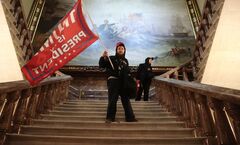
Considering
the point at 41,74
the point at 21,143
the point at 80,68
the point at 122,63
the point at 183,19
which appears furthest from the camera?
the point at 183,19

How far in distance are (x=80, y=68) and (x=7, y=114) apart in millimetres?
7017

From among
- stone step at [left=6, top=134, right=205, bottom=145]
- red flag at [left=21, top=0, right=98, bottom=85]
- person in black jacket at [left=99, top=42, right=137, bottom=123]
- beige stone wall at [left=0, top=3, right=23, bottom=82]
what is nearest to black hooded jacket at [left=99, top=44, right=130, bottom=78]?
person in black jacket at [left=99, top=42, right=137, bottom=123]

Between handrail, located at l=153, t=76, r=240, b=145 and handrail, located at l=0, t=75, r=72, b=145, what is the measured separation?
226cm

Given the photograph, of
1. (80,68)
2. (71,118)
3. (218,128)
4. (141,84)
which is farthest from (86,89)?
(218,128)

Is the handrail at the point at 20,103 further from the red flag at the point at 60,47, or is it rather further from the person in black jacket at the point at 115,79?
the person in black jacket at the point at 115,79

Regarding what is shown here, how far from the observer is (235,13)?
23.9 feet

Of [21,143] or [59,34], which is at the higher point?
[59,34]

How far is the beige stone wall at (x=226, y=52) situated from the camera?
7.30 meters

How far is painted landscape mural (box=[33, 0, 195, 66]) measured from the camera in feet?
34.7

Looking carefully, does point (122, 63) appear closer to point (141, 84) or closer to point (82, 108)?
point (82, 108)

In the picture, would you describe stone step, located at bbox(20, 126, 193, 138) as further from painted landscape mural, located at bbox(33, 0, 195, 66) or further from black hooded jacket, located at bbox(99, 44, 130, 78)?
painted landscape mural, located at bbox(33, 0, 195, 66)

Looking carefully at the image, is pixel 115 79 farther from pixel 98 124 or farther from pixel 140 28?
pixel 140 28

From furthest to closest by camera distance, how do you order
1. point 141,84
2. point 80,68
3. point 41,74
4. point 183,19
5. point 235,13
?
point 183,19, point 80,68, point 141,84, point 235,13, point 41,74

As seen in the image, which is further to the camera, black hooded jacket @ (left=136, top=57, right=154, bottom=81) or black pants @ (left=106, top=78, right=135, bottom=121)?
black hooded jacket @ (left=136, top=57, right=154, bottom=81)
